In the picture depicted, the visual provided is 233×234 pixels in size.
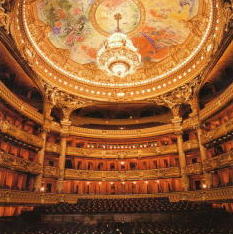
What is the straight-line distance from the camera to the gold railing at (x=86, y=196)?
1244 cm

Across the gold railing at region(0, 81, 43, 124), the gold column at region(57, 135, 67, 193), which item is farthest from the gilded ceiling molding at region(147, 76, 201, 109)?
the gold railing at region(0, 81, 43, 124)

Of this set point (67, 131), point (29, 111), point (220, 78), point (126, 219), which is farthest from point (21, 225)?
point (220, 78)

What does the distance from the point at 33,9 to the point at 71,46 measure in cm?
429

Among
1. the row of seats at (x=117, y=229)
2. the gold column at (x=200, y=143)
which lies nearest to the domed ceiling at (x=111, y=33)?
the gold column at (x=200, y=143)

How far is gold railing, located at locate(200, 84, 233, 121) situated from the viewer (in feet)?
48.3

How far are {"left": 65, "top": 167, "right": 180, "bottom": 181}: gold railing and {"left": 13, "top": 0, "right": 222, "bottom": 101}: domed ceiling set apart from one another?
282 inches

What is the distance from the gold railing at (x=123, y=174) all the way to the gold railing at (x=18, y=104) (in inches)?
214

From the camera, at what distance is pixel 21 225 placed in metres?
11.9

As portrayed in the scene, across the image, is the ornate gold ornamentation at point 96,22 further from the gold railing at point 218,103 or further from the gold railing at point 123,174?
the gold railing at point 123,174

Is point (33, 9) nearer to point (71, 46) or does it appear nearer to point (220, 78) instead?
point (71, 46)

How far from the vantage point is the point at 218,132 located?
15.6 meters

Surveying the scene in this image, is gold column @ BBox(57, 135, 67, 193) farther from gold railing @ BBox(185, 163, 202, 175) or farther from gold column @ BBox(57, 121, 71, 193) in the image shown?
gold railing @ BBox(185, 163, 202, 175)

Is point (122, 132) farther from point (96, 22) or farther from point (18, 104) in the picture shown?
point (96, 22)

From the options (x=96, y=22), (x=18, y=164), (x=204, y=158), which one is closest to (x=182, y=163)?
(x=204, y=158)
